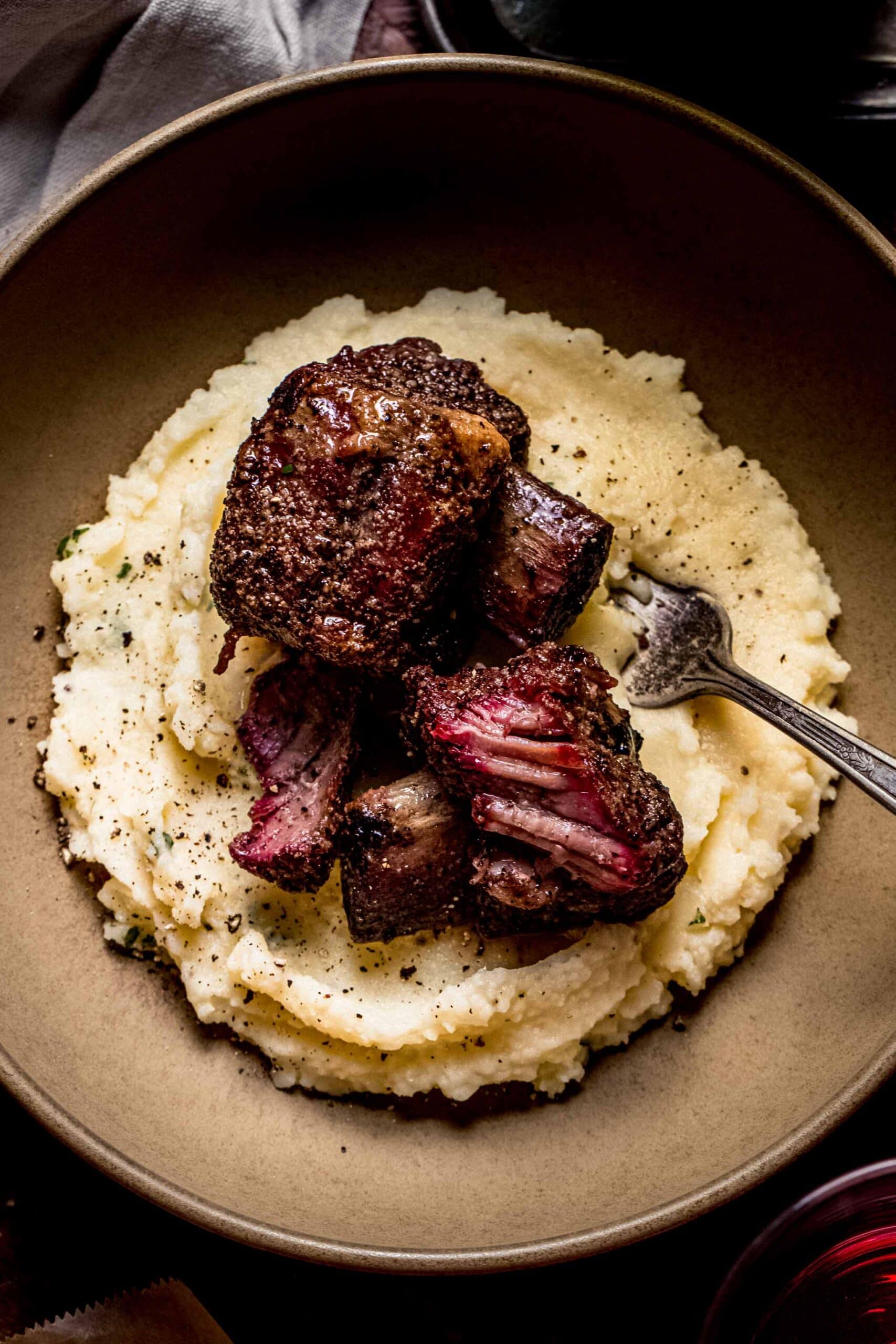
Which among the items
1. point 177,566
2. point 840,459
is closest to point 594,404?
point 840,459

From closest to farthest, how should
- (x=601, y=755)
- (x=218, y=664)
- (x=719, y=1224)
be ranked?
(x=601, y=755) → (x=218, y=664) → (x=719, y=1224)

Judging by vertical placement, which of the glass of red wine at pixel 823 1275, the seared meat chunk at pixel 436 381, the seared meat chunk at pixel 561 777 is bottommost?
the glass of red wine at pixel 823 1275

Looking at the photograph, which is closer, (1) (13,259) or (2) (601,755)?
(2) (601,755)

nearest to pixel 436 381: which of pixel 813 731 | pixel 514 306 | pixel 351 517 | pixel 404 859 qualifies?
pixel 351 517

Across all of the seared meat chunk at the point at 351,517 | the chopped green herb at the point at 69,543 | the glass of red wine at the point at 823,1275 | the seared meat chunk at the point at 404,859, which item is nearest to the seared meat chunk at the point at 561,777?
the seared meat chunk at the point at 404,859

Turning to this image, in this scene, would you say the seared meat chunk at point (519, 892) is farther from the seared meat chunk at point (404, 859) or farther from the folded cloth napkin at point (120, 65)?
the folded cloth napkin at point (120, 65)

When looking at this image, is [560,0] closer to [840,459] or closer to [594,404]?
[594,404]

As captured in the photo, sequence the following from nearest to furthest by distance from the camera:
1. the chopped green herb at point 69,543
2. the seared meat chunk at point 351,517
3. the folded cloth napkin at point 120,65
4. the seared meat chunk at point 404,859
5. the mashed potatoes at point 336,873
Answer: the seared meat chunk at point 351,517 → the seared meat chunk at point 404,859 → the mashed potatoes at point 336,873 → the chopped green herb at point 69,543 → the folded cloth napkin at point 120,65

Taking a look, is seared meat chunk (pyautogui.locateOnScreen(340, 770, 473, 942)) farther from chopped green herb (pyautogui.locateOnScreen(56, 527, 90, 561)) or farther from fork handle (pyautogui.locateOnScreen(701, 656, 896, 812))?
chopped green herb (pyautogui.locateOnScreen(56, 527, 90, 561))
